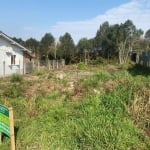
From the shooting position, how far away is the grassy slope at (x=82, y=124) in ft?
21.5

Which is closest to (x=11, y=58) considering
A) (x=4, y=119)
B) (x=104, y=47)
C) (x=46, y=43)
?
(x=104, y=47)

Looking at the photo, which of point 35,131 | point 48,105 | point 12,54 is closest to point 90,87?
point 48,105

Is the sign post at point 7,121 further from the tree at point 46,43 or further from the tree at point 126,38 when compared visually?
the tree at point 46,43

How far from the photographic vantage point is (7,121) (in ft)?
21.4

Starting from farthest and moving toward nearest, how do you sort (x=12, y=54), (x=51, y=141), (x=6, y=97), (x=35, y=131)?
(x=12, y=54) → (x=6, y=97) → (x=35, y=131) → (x=51, y=141)

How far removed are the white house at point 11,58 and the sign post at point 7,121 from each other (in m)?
20.4

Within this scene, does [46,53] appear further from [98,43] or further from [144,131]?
[144,131]

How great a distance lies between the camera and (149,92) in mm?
8391

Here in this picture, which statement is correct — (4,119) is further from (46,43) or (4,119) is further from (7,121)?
(46,43)

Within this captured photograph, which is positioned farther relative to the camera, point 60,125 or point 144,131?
point 60,125

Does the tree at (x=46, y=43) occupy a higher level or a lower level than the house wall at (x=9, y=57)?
higher

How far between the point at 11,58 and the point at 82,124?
24.4m

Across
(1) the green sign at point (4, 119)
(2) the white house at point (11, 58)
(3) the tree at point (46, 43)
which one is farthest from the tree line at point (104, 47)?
(1) the green sign at point (4, 119)

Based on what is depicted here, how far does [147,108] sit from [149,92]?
2.51 ft
